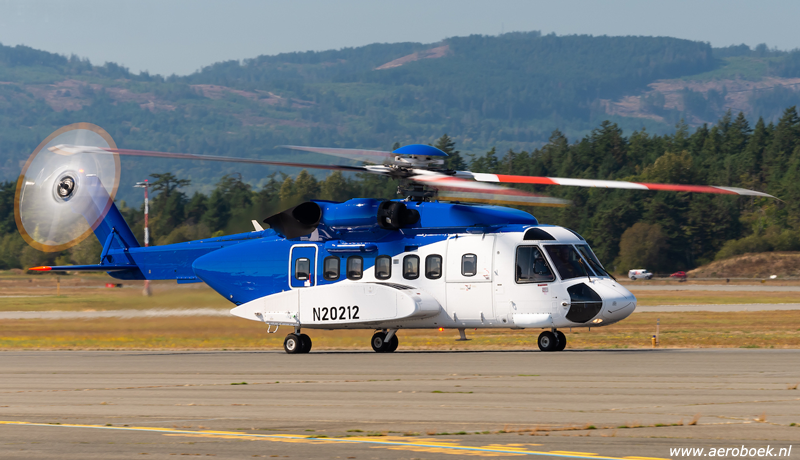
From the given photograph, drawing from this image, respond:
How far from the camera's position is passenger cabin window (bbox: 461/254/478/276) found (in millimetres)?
24281

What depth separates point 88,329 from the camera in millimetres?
31969

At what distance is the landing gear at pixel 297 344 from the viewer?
2639cm

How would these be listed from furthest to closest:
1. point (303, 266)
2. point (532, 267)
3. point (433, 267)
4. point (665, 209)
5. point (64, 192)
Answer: point (665, 209) → point (64, 192) → point (303, 266) → point (433, 267) → point (532, 267)

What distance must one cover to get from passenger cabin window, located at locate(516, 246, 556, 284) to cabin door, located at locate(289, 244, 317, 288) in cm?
596

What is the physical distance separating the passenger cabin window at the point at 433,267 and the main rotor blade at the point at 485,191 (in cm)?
264

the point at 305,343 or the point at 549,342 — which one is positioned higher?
the point at 549,342

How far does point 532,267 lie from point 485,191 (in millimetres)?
3844

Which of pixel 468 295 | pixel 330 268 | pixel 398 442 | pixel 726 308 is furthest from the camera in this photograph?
pixel 726 308

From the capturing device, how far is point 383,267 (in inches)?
993

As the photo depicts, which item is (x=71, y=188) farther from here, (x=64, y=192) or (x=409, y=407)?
(x=409, y=407)

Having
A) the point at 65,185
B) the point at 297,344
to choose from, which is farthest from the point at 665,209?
the point at 65,185

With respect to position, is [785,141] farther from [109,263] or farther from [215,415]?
[215,415]

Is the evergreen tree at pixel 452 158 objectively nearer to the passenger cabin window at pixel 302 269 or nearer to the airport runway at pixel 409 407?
the passenger cabin window at pixel 302 269

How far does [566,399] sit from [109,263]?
2018 centimetres
